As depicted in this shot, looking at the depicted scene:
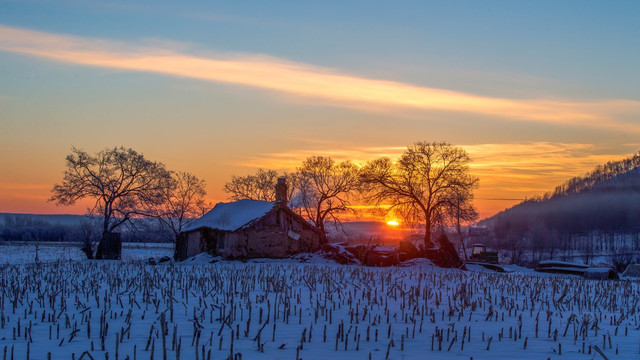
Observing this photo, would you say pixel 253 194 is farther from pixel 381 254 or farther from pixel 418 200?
pixel 381 254

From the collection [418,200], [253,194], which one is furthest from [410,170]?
[253,194]

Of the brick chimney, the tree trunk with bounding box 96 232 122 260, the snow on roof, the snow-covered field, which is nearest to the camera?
the snow-covered field

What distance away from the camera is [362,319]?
936cm

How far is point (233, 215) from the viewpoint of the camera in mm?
36281

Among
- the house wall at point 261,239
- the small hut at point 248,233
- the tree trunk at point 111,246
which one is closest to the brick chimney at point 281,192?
the small hut at point 248,233

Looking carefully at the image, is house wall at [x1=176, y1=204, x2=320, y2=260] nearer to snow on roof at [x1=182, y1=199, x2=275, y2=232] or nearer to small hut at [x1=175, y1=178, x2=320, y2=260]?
small hut at [x1=175, y1=178, x2=320, y2=260]

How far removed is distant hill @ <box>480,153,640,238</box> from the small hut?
99013mm

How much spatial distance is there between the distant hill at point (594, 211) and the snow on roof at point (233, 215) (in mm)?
100234

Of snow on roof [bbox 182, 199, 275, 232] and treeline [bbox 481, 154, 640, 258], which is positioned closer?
snow on roof [bbox 182, 199, 275, 232]

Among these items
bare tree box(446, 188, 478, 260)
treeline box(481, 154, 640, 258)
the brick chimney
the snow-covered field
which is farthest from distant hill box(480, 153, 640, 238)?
the snow-covered field

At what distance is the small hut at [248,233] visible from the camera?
3431 cm

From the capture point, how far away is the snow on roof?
34.8 m

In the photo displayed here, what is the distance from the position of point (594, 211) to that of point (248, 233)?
129 meters

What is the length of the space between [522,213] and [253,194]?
127722mm
